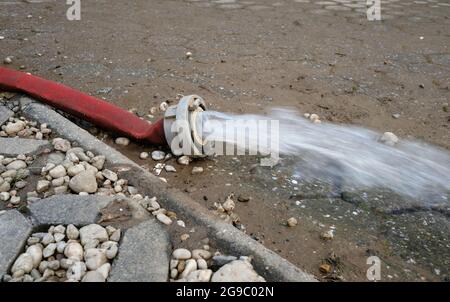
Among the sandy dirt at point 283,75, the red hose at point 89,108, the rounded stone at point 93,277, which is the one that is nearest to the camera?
the rounded stone at point 93,277

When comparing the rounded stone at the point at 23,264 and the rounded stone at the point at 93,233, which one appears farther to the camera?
the rounded stone at the point at 93,233

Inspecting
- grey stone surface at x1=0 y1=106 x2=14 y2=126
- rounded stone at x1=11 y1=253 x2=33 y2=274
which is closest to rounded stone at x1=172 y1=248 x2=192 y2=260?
rounded stone at x1=11 y1=253 x2=33 y2=274

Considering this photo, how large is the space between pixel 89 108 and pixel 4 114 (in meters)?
0.45

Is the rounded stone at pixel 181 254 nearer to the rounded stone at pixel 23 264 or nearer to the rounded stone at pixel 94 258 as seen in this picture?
the rounded stone at pixel 94 258

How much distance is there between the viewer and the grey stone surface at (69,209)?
1.39 metres

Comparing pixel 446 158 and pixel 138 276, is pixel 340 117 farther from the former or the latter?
pixel 138 276

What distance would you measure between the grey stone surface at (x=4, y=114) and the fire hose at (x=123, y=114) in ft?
0.54

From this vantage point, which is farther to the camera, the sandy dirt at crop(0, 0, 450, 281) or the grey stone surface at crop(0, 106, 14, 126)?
the grey stone surface at crop(0, 106, 14, 126)

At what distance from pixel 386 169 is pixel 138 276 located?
4.34 feet

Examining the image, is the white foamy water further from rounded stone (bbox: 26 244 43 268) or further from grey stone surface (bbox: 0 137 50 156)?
rounded stone (bbox: 26 244 43 268)

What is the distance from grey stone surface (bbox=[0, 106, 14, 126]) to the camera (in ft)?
6.81

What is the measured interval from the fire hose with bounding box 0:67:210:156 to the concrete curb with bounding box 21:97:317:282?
110 mm

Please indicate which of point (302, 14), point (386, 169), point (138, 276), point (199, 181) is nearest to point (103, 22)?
point (302, 14)

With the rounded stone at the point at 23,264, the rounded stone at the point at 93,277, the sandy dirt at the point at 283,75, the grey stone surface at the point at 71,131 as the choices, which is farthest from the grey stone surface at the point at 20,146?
the rounded stone at the point at 93,277
